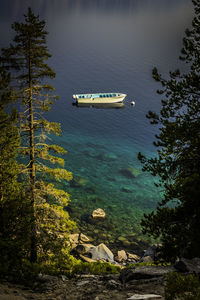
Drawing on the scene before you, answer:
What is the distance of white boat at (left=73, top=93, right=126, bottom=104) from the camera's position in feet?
222

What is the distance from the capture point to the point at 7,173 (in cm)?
1341

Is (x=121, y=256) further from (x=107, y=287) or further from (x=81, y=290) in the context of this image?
(x=81, y=290)

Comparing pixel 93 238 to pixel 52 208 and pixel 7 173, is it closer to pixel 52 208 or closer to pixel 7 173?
pixel 52 208

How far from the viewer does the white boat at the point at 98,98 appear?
6756 cm

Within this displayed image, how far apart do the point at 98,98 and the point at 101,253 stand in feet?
167

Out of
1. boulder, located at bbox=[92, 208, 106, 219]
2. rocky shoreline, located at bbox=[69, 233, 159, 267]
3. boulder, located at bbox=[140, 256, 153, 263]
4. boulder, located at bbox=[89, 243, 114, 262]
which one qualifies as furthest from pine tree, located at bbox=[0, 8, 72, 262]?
boulder, located at bbox=[92, 208, 106, 219]

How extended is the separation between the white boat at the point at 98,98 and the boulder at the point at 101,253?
4919cm

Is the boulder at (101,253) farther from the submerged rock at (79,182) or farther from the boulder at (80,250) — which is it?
the submerged rock at (79,182)

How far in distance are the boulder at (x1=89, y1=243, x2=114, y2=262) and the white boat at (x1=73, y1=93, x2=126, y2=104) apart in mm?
49193

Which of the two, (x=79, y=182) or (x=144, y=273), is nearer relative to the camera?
(x=144, y=273)

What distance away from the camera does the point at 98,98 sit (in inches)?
2685

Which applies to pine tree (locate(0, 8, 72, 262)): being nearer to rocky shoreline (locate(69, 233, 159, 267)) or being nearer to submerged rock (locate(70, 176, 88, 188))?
rocky shoreline (locate(69, 233, 159, 267))

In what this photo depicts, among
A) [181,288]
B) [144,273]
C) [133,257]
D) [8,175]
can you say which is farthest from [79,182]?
[181,288]

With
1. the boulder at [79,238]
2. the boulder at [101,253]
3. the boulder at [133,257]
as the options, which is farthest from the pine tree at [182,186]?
the boulder at [79,238]
